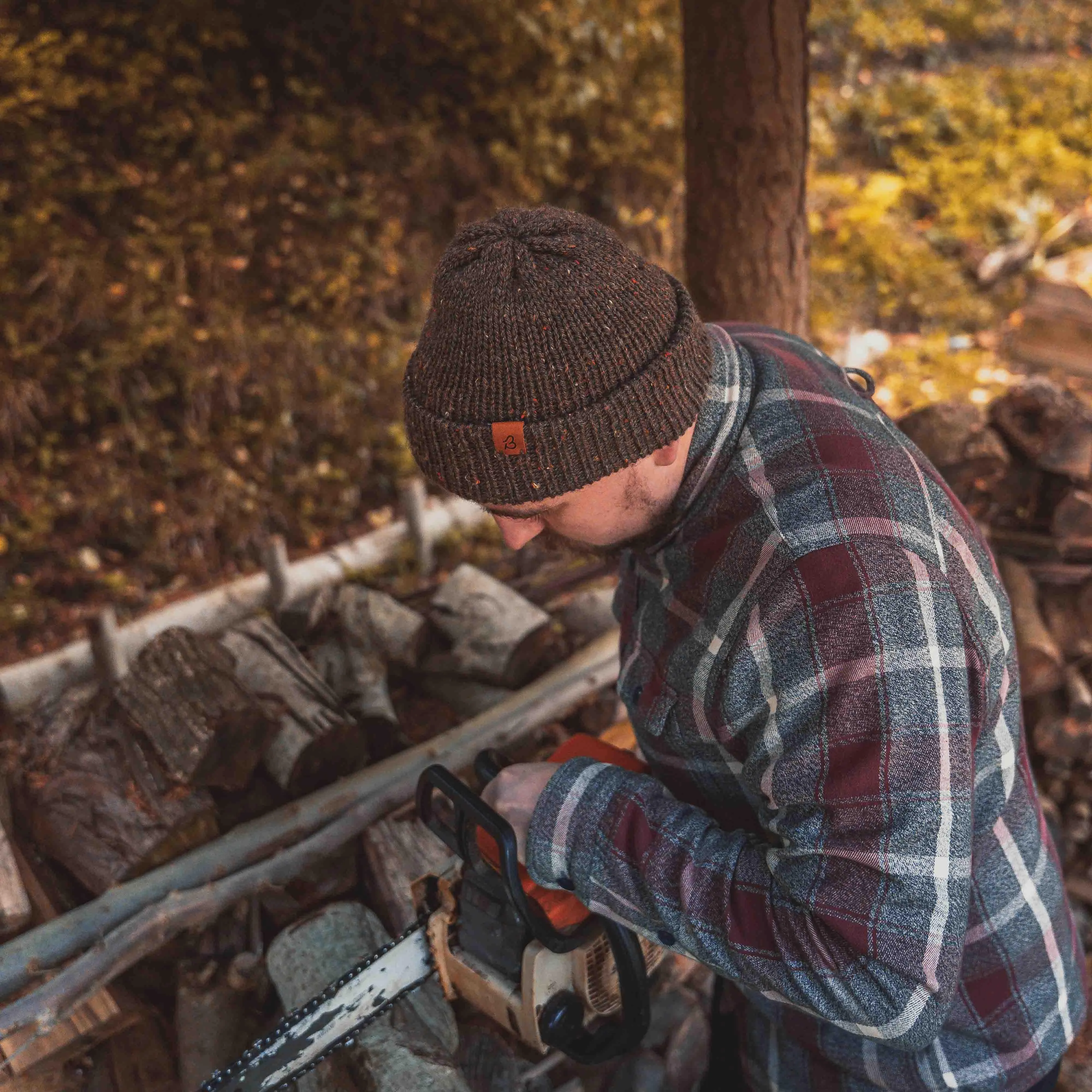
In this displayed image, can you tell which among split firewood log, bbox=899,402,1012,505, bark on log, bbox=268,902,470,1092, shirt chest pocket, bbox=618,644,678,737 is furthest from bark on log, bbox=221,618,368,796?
split firewood log, bbox=899,402,1012,505

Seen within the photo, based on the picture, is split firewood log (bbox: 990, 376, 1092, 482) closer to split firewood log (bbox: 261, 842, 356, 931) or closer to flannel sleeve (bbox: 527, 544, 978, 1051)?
flannel sleeve (bbox: 527, 544, 978, 1051)

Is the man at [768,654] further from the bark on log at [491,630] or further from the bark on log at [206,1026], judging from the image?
the bark on log at [491,630]

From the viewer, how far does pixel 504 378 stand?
47.2 inches

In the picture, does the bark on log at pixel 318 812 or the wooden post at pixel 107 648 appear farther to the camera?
the wooden post at pixel 107 648

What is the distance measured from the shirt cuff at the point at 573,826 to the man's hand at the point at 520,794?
0.9 inches

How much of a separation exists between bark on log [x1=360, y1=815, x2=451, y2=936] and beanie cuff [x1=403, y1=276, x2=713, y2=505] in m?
1.36

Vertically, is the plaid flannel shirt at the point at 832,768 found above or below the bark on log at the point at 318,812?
above

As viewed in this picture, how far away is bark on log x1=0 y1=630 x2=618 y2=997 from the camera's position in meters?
2.02

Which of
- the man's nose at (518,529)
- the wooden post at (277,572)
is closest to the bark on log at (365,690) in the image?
the wooden post at (277,572)

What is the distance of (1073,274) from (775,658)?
5.65 meters

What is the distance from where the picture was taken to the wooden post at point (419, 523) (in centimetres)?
388

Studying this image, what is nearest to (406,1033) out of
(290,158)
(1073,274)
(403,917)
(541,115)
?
(403,917)

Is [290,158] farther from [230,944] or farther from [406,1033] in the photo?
[406,1033]

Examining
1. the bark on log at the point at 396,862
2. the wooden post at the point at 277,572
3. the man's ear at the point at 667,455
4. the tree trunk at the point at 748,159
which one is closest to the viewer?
the man's ear at the point at 667,455
